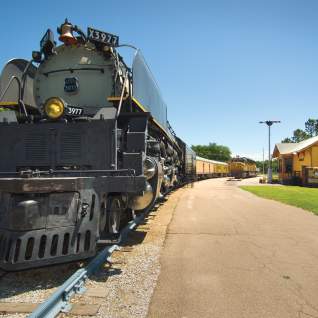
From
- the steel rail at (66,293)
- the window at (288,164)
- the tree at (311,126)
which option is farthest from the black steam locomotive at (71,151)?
the tree at (311,126)

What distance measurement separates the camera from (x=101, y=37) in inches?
245

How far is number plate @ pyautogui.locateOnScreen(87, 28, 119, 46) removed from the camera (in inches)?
244

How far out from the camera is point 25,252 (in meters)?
3.81

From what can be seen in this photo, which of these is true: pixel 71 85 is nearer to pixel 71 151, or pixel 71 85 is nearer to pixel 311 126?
pixel 71 151

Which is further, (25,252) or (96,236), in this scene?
(96,236)

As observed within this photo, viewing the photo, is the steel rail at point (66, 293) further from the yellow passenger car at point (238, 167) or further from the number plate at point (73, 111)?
the yellow passenger car at point (238, 167)

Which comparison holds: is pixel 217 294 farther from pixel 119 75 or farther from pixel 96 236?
pixel 119 75

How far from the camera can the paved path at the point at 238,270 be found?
3.63 metres

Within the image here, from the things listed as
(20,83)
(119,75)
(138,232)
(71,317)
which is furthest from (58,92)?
(71,317)

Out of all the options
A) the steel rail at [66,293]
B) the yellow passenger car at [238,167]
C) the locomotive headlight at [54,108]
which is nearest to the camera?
the steel rail at [66,293]

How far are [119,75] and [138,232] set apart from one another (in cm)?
316

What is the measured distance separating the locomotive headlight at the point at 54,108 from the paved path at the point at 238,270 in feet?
8.76

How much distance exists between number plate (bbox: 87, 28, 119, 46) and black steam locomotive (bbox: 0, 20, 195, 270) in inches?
0.7

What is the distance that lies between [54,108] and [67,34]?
1848 millimetres
